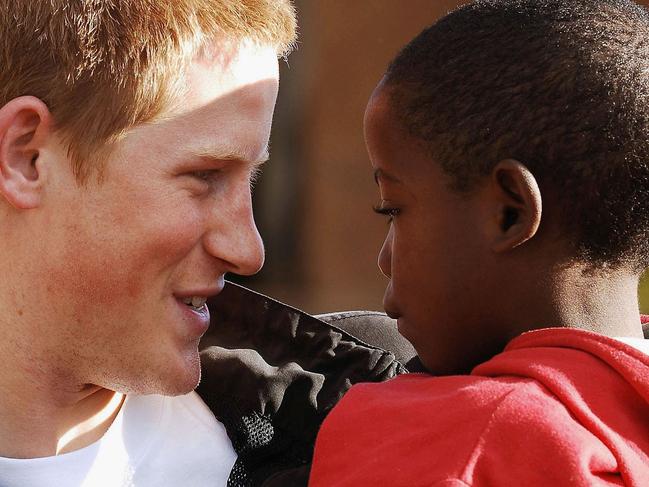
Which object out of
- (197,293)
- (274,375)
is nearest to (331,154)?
(274,375)

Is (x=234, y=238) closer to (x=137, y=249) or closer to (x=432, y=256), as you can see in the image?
(x=137, y=249)

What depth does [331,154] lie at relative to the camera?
688 cm

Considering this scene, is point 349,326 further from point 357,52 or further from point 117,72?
point 357,52

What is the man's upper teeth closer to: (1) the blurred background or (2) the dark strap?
(2) the dark strap

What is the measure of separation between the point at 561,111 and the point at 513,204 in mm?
162

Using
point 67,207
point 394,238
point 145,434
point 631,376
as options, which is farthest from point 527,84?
point 145,434

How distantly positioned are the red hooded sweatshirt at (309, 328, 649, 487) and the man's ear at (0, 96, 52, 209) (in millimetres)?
647

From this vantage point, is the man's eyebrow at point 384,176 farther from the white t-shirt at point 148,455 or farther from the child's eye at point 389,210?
the white t-shirt at point 148,455

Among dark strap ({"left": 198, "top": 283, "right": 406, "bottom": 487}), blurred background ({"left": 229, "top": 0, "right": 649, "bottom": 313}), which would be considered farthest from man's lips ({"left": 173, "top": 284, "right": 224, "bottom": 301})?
blurred background ({"left": 229, "top": 0, "right": 649, "bottom": 313})

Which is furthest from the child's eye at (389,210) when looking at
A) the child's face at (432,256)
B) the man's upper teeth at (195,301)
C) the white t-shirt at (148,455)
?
the white t-shirt at (148,455)

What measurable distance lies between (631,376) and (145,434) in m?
0.90

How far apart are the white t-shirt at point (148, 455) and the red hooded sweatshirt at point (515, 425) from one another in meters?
0.37

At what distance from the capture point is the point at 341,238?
6.93m

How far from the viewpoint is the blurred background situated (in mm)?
6484
